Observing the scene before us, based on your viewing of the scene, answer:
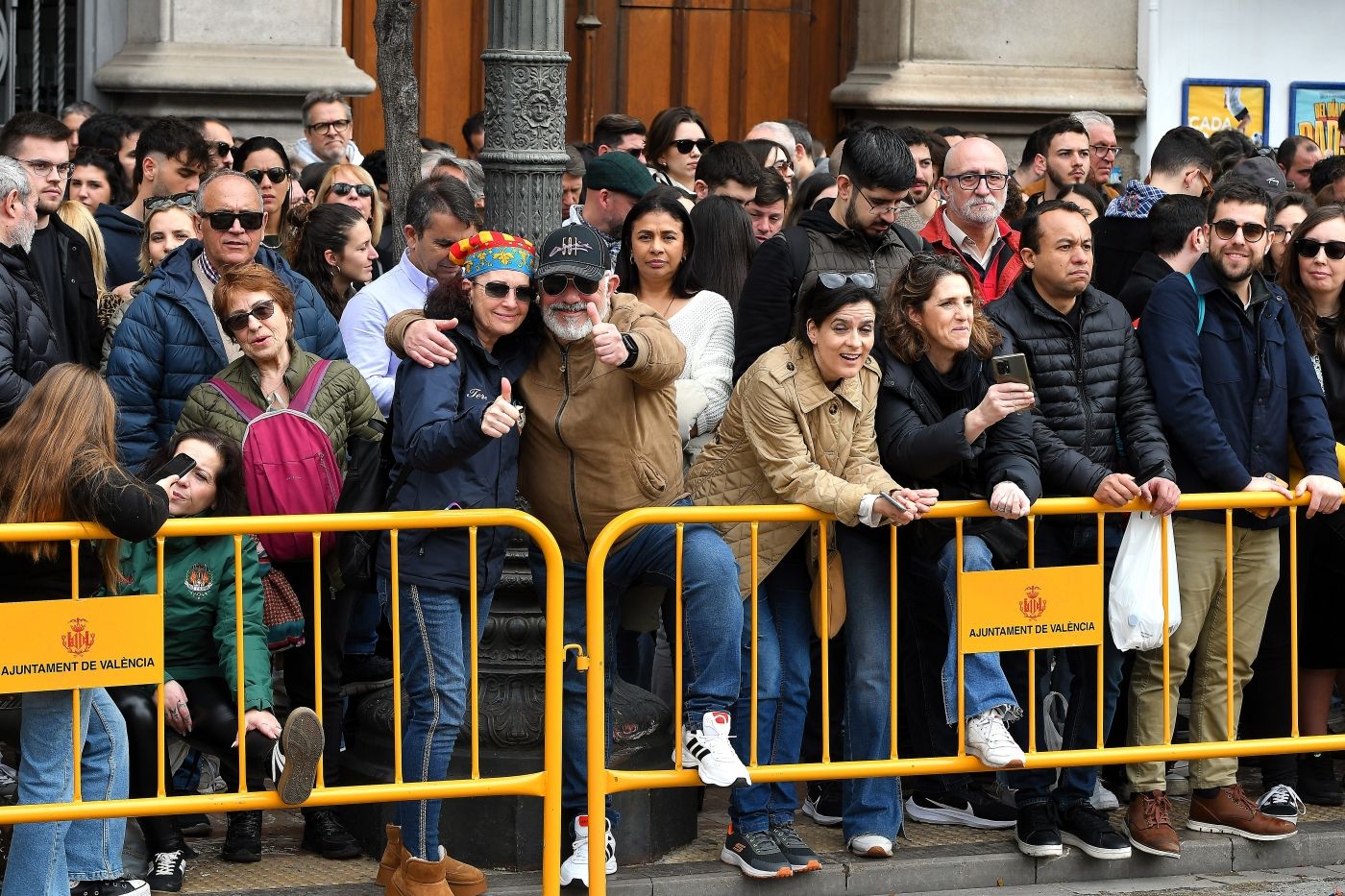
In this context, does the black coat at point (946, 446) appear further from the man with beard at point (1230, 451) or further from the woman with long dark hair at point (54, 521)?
the woman with long dark hair at point (54, 521)

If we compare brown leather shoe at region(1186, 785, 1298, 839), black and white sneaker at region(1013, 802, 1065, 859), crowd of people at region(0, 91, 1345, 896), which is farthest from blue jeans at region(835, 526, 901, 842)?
brown leather shoe at region(1186, 785, 1298, 839)

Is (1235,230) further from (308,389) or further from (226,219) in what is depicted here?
(226,219)

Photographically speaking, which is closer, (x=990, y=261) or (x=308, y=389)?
(x=308, y=389)

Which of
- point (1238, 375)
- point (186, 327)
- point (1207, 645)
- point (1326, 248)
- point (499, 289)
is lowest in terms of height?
point (1207, 645)

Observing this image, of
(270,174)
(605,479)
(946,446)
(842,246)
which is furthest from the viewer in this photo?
(270,174)

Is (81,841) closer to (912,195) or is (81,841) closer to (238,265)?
(238,265)


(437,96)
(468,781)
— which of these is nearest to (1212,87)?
(437,96)

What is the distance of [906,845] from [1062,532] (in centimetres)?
115

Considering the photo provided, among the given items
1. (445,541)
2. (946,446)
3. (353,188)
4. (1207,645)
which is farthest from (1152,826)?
(353,188)

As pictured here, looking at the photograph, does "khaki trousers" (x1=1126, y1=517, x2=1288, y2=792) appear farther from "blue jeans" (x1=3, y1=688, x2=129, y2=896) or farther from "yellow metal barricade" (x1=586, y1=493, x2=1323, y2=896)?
"blue jeans" (x1=3, y1=688, x2=129, y2=896)

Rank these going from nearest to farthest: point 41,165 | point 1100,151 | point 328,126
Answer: point 41,165 < point 328,126 < point 1100,151

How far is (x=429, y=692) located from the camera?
6176 mm

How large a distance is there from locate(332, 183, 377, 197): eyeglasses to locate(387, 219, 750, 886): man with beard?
2767 millimetres

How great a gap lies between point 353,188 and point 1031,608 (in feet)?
12.5
